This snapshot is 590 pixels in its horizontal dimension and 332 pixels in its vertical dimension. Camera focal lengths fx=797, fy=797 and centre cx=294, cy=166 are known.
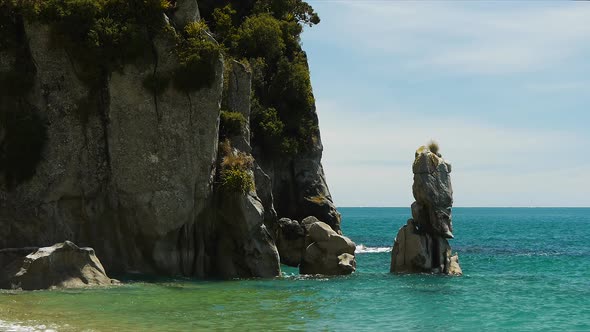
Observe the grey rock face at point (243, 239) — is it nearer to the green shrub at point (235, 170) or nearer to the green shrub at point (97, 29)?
the green shrub at point (235, 170)

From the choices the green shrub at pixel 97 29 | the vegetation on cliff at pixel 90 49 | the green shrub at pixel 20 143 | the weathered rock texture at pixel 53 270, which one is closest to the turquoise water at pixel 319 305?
the weathered rock texture at pixel 53 270

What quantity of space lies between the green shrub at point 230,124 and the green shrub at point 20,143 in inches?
412

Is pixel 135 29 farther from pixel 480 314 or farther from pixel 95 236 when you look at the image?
pixel 480 314

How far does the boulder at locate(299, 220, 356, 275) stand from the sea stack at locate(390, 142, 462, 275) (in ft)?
10.8

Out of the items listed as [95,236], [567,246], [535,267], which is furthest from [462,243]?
[95,236]

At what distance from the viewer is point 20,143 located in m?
39.2

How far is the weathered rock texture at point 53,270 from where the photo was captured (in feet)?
112

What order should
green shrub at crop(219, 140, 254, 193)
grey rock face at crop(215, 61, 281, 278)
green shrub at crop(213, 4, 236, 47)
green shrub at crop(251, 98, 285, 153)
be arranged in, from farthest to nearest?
1. green shrub at crop(251, 98, 285, 153)
2. green shrub at crop(213, 4, 236, 47)
3. grey rock face at crop(215, 61, 281, 278)
4. green shrub at crop(219, 140, 254, 193)

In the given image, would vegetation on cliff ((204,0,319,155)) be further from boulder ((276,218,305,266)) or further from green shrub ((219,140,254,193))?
green shrub ((219,140,254,193))

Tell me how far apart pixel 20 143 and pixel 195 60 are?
32.1 ft

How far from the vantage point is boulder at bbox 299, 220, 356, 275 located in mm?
47000

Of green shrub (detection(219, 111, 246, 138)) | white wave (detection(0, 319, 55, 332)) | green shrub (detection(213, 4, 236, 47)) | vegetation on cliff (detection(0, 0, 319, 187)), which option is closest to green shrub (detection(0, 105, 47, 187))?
vegetation on cliff (detection(0, 0, 319, 187))

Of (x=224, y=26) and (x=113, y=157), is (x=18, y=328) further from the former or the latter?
(x=224, y=26)

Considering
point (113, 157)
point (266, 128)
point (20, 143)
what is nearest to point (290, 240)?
point (266, 128)
